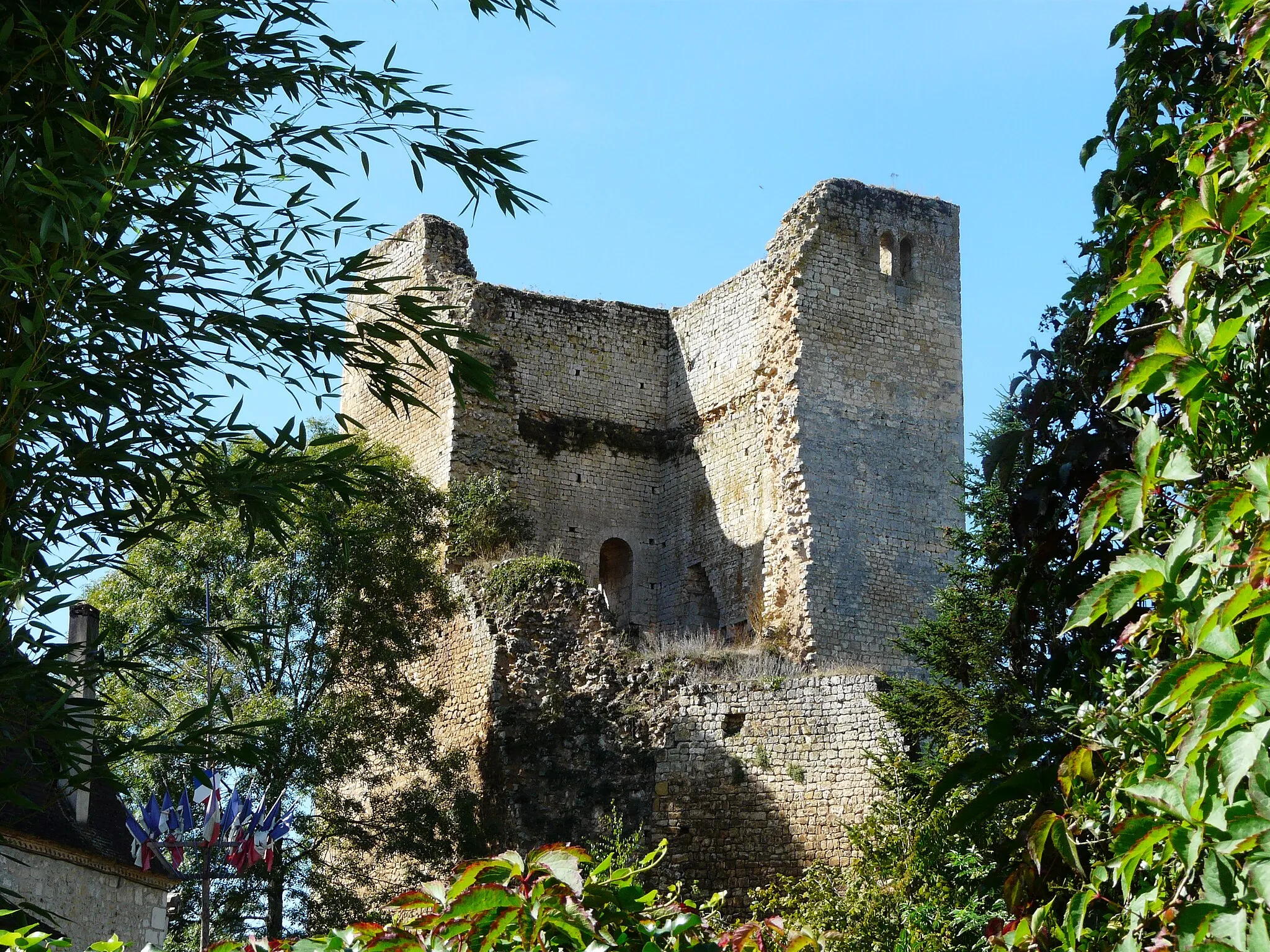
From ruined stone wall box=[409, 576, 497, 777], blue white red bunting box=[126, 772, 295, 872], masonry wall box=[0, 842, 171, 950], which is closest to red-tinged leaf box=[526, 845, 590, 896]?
blue white red bunting box=[126, 772, 295, 872]

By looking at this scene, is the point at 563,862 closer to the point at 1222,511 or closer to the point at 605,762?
the point at 1222,511

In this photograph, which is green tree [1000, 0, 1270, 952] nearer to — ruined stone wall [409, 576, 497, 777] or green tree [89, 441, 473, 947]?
green tree [89, 441, 473, 947]

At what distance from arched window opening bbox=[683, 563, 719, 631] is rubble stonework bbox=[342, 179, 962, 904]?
0.05m

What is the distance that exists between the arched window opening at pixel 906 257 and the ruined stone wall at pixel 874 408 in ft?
0.08

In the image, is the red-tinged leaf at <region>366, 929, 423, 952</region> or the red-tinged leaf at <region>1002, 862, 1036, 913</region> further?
the red-tinged leaf at <region>1002, 862, 1036, 913</region>

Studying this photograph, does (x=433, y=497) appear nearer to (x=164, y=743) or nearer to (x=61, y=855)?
(x=61, y=855)

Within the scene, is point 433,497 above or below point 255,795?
above

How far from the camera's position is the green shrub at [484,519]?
19.0 metres

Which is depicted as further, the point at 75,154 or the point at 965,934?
the point at 965,934

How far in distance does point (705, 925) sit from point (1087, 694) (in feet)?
4.88

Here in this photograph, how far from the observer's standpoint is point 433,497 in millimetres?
19250

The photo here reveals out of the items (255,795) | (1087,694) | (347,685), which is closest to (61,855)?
(255,795)

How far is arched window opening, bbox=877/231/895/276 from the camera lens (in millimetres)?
21047

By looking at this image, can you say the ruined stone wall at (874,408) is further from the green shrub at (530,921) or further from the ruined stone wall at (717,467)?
the green shrub at (530,921)
